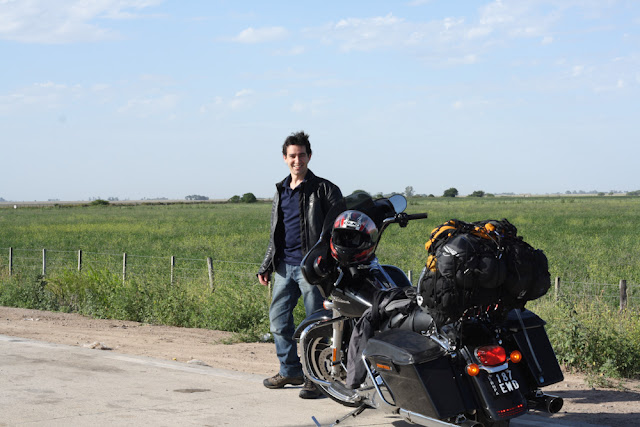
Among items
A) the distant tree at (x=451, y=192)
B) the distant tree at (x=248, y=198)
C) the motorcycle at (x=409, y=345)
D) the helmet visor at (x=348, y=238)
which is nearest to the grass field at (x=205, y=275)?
the motorcycle at (x=409, y=345)

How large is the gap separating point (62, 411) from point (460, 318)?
3.06 metres

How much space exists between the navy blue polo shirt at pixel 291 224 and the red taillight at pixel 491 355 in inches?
92.3

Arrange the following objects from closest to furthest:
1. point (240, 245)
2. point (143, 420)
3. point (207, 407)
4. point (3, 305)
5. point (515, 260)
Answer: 1. point (515, 260)
2. point (143, 420)
3. point (207, 407)
4. point (3, 305)
5. point (240, 245)

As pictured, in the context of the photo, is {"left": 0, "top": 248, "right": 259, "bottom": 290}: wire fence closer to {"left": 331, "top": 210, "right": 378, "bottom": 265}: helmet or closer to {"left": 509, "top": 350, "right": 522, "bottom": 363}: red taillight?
{"left": 331, "top": 210, "right": 378, "bottom": 265}: helmet

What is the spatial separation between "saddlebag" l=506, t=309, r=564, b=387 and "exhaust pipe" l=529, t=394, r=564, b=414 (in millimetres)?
83

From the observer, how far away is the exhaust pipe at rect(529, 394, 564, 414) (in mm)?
4113

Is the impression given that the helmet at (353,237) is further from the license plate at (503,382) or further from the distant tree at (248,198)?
the distant tree at (248,198)

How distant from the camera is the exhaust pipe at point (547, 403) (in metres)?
4.11

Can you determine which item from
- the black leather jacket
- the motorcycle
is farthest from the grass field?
the motorcycle

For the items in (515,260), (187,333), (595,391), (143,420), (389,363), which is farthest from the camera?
(187,333)

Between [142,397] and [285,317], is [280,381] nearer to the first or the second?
[285,317]

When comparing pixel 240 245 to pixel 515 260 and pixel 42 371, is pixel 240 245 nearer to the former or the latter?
pixel 42 371

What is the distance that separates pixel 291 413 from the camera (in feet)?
17.6

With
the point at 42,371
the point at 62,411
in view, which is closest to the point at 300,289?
the point at 62,411
